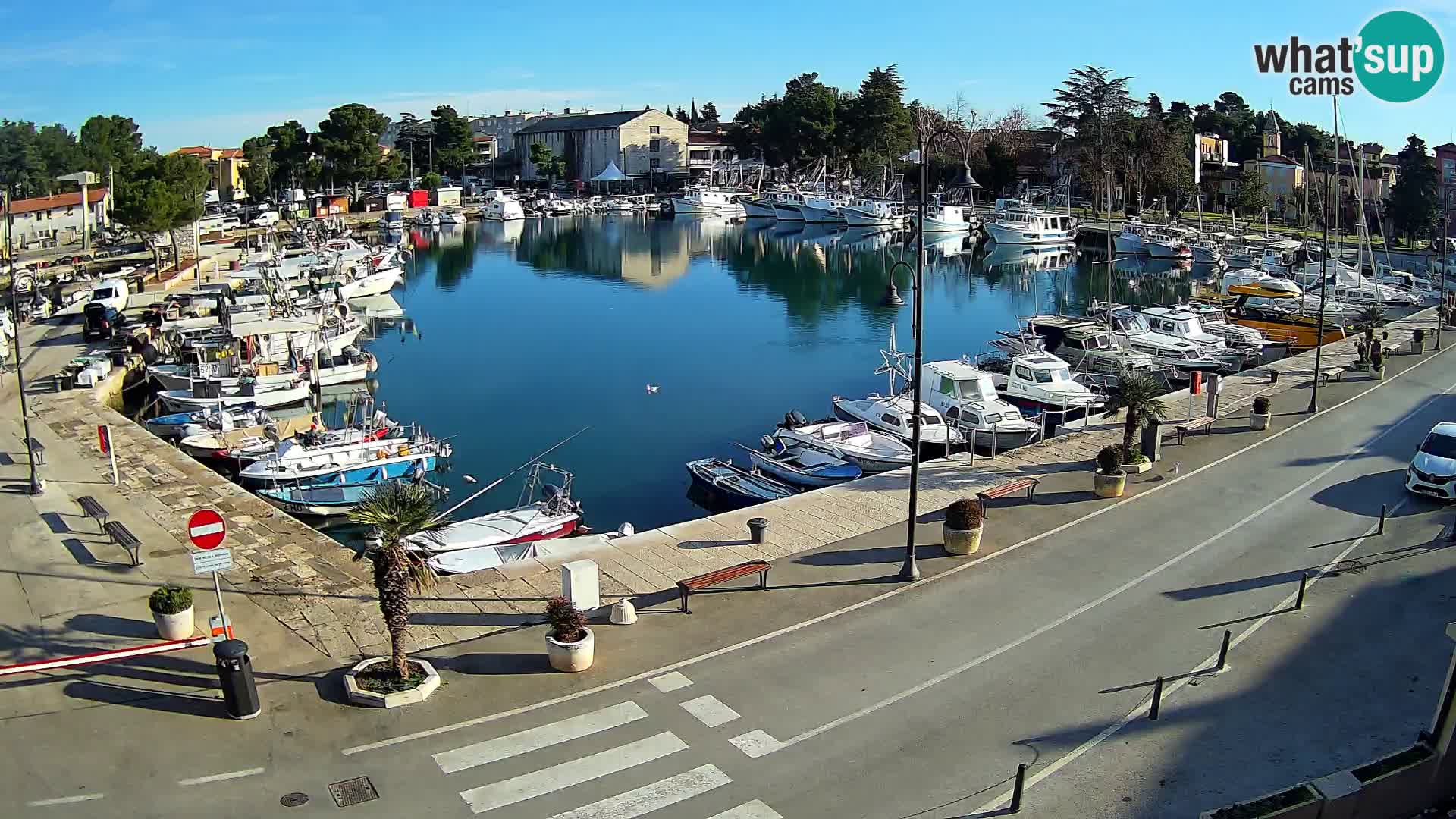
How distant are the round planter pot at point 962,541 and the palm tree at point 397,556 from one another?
9.48m

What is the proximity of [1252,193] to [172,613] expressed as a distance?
340 ft

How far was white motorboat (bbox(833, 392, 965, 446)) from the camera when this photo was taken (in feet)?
106

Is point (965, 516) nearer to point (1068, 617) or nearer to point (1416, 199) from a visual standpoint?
point (1068, 617)

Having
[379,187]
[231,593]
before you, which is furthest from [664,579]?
[379,187]

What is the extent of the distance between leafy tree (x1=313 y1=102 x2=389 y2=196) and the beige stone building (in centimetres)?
4441

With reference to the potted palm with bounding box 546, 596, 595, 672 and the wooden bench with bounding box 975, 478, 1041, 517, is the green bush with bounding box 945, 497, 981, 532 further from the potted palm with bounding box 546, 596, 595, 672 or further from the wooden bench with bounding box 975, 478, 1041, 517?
the potted palm with bounding box 546, 596, 595, 672

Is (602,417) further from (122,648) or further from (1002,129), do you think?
(1002,129)

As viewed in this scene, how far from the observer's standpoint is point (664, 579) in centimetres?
1916

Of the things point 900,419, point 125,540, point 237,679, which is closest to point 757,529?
point 237,679

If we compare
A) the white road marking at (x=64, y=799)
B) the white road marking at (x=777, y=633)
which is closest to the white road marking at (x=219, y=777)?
the white road marking at (x=64, y=799)

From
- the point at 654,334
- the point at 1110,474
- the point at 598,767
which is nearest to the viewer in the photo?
the point at 598,767

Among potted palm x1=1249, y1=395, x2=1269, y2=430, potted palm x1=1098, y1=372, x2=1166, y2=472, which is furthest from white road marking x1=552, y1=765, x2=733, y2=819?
potted palm x1=1249, y1=395, x2=1269, y2=430

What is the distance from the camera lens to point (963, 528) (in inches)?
795

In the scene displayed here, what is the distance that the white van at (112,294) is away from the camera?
169ft
